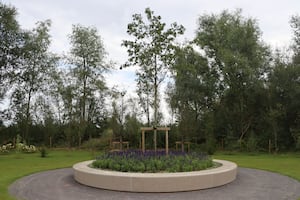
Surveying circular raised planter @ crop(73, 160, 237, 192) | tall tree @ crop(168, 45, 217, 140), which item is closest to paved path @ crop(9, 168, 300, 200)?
circular raised planter @ crop(73, 160, 237, 192)

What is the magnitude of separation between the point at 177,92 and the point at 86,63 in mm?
6490

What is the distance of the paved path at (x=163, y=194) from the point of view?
5.59 m

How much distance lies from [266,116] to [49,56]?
14.3m

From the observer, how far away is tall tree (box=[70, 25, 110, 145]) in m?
19.9

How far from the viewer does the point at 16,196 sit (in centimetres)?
575

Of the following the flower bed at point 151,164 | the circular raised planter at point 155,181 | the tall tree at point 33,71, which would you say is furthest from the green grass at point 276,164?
the tall tree at point 33,71

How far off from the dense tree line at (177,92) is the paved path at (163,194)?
8.34m

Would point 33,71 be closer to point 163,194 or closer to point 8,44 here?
point 8,44

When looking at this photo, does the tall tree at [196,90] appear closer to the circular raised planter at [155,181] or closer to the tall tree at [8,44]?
the tall tree at [8,44]

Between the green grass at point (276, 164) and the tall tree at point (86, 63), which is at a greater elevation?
the tall tree at point (86, 63)

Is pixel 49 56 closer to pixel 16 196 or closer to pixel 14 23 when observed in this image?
pixel 14 23

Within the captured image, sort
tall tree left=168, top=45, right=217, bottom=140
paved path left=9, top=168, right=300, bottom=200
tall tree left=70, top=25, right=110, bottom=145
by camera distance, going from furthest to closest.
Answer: tall tree left=70, top=25, right=110, bottom=145, tall tree left=168, top=45, right=217, bottom=140, paved path left=9, top=168, right=300, bottom=200

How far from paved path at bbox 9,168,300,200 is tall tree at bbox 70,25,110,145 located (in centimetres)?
1279

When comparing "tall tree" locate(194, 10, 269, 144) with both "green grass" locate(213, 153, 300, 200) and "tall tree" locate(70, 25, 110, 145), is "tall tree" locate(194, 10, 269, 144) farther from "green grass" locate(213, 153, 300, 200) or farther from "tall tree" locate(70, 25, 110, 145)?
"tall tree" locate(70, 25, 110, 145)
